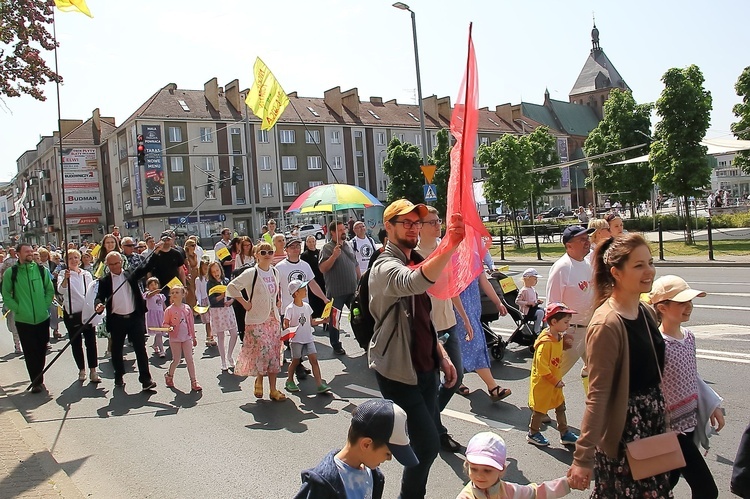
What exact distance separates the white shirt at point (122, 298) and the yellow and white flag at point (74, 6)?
135 inches

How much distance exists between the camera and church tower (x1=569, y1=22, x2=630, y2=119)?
11782cm

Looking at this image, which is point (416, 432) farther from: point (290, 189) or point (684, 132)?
point (290, 189)

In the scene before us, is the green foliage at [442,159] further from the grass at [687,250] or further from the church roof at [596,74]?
the church roof at [596,74]

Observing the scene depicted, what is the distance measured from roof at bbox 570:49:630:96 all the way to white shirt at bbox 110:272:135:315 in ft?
393

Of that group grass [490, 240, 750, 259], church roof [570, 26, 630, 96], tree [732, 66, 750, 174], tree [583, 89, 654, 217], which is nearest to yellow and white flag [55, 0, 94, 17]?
grass [490, 240, 750, 259]

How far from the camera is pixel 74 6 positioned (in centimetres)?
893

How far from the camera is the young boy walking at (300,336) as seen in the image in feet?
26.1

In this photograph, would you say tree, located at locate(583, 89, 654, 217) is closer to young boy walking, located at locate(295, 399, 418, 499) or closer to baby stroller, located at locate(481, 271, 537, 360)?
baby stroller, located at locate(481, 271, 537, 360)

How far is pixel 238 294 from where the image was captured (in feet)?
25.7

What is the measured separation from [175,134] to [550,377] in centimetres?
6054

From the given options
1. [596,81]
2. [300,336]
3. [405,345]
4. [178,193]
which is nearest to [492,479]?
[405,345]

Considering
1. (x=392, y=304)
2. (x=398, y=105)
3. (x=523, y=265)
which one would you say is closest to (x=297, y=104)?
(x=398, y=105)

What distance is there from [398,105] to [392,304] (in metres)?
76.4

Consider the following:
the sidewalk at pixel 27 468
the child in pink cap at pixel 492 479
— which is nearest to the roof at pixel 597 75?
the sidewalk at pixel 27 468
